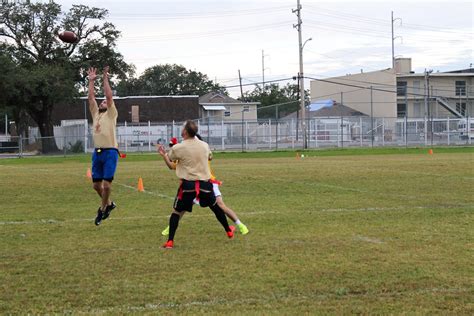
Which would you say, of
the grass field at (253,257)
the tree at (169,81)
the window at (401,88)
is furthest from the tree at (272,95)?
the grass field at (253,257)

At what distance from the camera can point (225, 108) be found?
292 feet

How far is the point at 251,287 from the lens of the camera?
21.0ft

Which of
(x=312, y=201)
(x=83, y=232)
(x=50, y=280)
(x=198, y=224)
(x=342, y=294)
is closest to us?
(x=342, y=294)

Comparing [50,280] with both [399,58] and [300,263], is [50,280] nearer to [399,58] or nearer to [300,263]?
[300,263]

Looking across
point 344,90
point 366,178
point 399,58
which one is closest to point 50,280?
point 366,178

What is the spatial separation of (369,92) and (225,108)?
21486 mm

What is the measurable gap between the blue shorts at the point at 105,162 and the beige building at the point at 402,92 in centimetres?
6570

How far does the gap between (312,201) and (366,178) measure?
20.9ft

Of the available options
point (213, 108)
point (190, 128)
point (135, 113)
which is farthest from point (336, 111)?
point (190, 128)

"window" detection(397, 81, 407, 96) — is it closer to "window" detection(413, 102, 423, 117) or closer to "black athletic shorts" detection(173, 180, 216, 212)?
"window" detection(413, 102, 423, 117)

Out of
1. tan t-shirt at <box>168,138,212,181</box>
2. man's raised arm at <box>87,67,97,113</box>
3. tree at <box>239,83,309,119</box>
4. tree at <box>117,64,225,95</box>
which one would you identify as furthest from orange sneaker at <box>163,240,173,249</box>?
tree at <box>117,64,225,95</box>

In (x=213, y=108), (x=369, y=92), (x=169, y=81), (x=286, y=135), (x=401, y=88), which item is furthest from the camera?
(x=169, y=81)

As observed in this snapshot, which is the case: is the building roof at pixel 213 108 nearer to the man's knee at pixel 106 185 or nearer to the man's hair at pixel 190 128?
the man's knee at pixel 106 185

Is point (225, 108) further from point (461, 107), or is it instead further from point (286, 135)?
point (286, 135)
